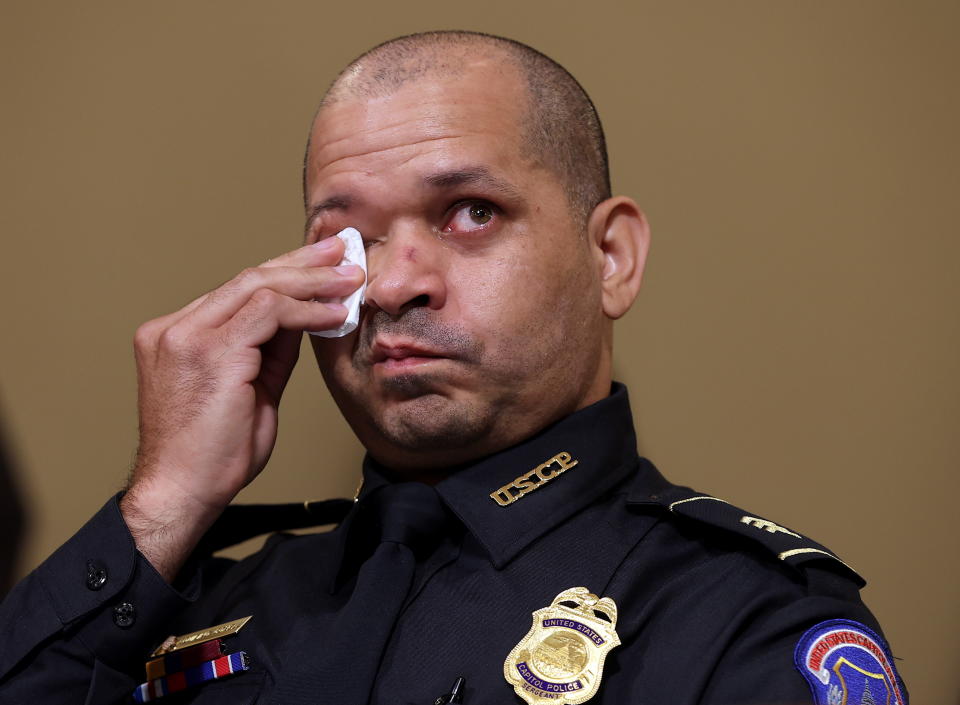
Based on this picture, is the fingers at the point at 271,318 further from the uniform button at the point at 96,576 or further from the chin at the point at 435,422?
the uniform button at the point at 96,576

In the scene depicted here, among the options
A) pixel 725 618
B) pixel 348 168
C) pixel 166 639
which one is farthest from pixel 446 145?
pixel 166 639

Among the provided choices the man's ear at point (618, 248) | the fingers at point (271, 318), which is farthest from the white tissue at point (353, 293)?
the man's ear at point (618, 248)

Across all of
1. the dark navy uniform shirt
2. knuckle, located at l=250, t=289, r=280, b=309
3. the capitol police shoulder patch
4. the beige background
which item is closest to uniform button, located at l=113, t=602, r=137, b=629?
the dark navy uniform shirt

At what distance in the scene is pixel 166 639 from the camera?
176cm

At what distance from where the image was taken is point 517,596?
1514mm

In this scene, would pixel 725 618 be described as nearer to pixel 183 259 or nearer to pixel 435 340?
pixel 435 340

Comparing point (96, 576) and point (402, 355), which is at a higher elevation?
point (402, 355)

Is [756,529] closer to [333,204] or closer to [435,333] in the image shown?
[435,333]

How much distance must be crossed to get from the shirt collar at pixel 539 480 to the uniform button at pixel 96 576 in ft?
1.33

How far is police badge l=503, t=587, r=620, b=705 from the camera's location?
134 centimetres

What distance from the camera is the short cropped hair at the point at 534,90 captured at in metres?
1.76

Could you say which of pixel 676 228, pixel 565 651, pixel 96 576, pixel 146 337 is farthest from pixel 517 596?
pixel 676 228

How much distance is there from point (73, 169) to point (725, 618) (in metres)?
1.73

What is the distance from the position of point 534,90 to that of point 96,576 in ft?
3.46
